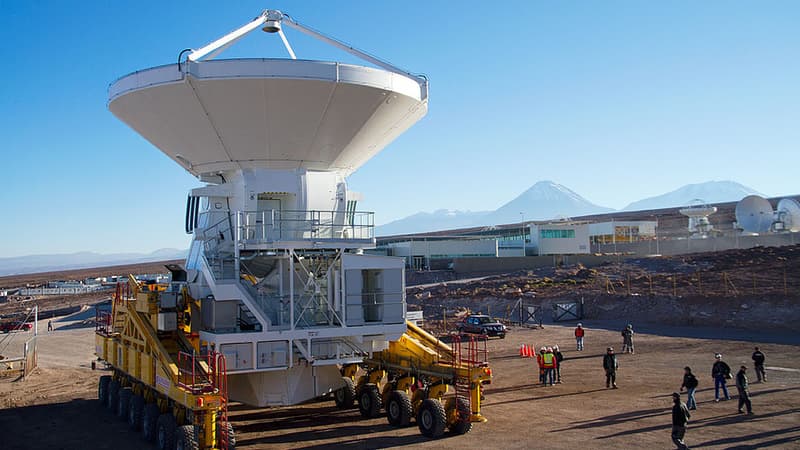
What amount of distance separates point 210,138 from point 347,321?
5541 millimetres

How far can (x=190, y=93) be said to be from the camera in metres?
15.3

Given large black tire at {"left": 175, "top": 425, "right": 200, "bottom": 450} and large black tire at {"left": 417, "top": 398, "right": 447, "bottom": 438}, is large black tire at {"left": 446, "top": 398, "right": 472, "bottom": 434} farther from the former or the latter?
large black tire at {"left": 175, "top": 425, "right": 200, "bottom": 450}

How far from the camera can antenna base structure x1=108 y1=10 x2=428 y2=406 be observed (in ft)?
49.8

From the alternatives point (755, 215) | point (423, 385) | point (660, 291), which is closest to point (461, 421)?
point (423, 385)

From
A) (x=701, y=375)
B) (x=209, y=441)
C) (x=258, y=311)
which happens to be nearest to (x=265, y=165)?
(x=258, y=311)

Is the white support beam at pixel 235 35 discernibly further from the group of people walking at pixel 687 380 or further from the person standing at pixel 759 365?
the person standing at pixel 759 365

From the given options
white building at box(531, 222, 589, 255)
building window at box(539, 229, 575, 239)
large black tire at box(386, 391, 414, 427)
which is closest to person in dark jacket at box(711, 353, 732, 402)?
large black tire at box(386, 391, 414, 427)

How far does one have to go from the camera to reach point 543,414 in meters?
17.2

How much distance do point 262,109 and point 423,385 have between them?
8.07 metres

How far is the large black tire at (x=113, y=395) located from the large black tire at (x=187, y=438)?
7265mm

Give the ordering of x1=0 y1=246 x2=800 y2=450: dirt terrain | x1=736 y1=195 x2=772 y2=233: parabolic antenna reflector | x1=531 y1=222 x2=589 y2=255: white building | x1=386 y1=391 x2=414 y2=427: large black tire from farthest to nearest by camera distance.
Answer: x1=736 y1=195 x2=772 y2=233: parabolic antenna reflector, x1=531 y1=222 x2=589 y2=255: white building, x1=386 y1=391 x2=414 y2=427: large black tire, x1=0 y1=246 x2=800 y2=450: dirt terrain

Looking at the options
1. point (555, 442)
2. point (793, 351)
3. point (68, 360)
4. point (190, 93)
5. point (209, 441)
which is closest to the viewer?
point (209, 441)

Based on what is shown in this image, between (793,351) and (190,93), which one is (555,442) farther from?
(793,351)

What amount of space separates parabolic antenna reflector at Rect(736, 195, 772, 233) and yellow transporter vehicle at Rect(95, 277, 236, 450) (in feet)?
242
